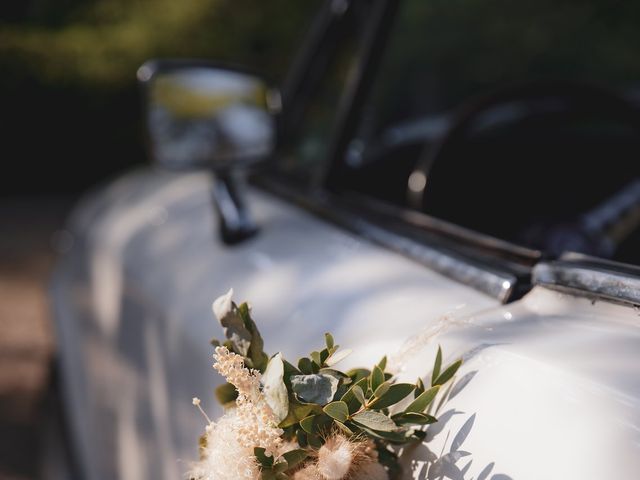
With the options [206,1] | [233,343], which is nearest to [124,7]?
[206,1]

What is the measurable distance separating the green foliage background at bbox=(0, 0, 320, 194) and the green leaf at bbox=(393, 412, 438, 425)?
10.1 meters

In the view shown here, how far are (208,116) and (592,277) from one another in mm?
1250

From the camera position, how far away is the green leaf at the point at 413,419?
96 centimetres

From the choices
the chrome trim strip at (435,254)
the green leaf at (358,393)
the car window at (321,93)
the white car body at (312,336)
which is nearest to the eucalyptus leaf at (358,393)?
the green leaf at (358,393)

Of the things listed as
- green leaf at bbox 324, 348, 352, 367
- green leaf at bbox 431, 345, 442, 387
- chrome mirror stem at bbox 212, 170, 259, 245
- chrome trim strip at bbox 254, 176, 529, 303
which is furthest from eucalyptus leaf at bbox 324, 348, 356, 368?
chrome mirror stem at bbox 212, 170, 259, 245

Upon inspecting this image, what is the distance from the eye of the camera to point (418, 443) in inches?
39.8

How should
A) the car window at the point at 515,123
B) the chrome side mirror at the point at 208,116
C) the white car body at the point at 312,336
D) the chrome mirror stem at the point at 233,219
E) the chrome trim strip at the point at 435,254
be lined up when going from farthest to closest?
1. the car window at the point at 515,123
2. the chrome side mirror at the point at 208,116
3. the chrome mirror stem at the point at 233,219
4. the chrome trim strip at the point at 435,254
5. the white car body at the point at 312,336

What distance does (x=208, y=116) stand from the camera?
212 centimetres

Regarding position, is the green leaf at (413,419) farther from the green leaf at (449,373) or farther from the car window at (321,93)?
the car window at (321,93)

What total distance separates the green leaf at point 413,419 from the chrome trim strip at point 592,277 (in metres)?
0.27

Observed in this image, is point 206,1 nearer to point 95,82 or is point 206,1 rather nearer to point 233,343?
point 95,82

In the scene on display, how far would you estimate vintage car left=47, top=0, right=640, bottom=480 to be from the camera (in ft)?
3.14

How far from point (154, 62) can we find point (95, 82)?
31.8ft

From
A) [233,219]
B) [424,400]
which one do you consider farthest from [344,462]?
[233,219]
